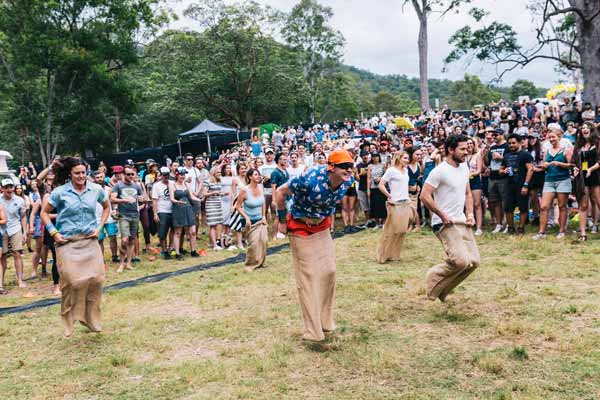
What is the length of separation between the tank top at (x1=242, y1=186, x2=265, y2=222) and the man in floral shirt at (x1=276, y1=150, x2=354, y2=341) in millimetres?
3807

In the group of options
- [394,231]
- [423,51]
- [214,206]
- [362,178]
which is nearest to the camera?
[394,231]

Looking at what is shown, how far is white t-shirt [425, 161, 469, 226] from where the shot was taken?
6.17m

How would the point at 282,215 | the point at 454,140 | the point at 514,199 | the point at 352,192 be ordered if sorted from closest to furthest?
1. the point at 454,140
2. the point at 514,199
3. the point at 282,215
4. the point at 352,192

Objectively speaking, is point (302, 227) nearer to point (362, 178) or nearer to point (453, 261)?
point (453, 261)

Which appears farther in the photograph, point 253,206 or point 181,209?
point 181,209

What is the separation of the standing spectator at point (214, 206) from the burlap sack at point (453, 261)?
22.4 ft

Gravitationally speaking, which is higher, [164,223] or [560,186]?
[560,186]

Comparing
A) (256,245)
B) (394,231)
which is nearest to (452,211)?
(394,231)

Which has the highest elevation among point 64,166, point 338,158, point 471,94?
point 471,94

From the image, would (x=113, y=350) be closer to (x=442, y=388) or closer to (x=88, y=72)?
(x=442, y=388)

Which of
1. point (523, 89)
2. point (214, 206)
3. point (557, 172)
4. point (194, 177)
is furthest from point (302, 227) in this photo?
point (523, 89)

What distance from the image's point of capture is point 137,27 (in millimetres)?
25594

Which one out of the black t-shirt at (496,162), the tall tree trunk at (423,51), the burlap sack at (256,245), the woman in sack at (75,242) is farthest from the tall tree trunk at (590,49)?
the woman in sack at (75,242)

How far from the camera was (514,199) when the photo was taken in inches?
423
